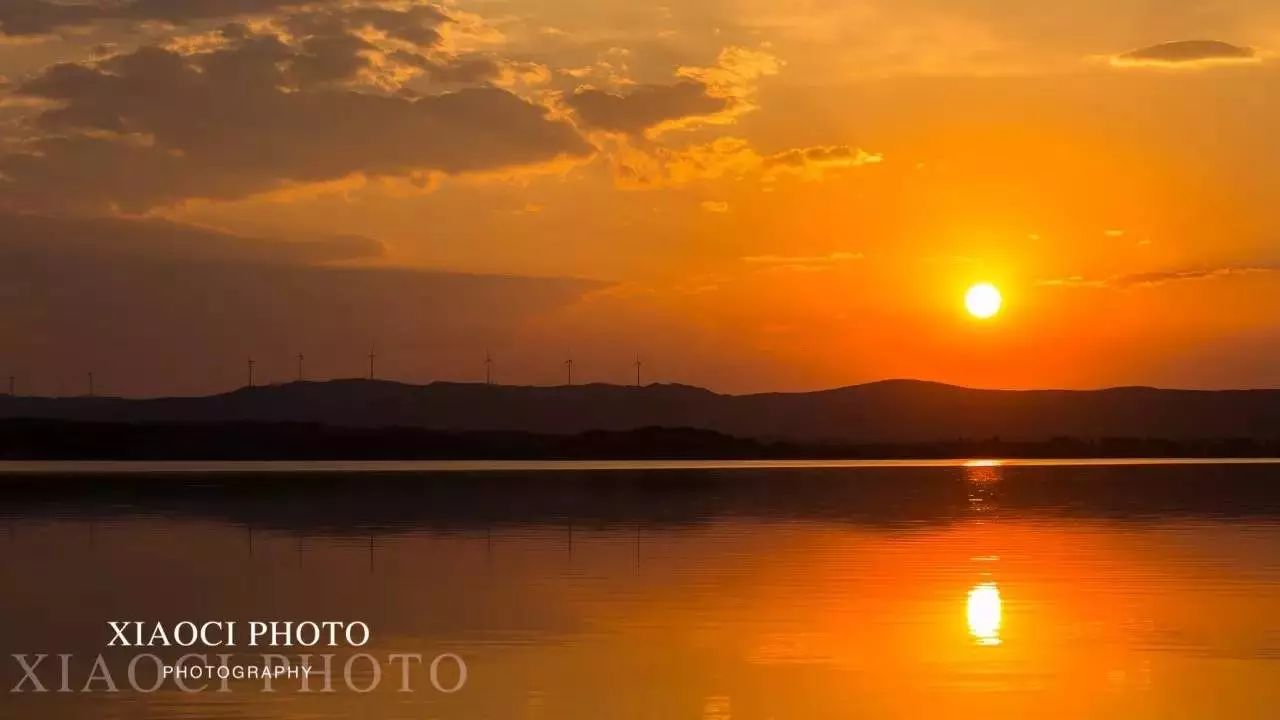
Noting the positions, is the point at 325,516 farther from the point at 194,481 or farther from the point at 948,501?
the point at 194,481

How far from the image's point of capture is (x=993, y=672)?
22125 mm

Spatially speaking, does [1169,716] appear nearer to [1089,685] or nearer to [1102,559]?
[1089,685]

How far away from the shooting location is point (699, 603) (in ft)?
96.1

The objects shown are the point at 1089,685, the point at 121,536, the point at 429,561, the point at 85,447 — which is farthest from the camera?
the point at 85,447

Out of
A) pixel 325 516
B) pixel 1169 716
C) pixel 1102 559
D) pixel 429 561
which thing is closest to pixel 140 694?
pixel 1169 716

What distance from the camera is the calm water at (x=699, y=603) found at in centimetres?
2017

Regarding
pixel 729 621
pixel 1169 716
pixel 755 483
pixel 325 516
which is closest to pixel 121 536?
pixel 325 516

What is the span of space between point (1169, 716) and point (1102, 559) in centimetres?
1918

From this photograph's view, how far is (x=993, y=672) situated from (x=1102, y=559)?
16.8 metres

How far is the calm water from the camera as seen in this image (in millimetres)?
20172

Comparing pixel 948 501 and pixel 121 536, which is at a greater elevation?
pixel 948 501

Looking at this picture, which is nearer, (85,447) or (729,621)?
(729,621)

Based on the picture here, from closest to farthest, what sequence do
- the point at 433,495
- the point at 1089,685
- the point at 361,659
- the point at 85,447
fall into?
the point at 1089,685
the point at 361,659
the point at 433,495
the point at 85,447

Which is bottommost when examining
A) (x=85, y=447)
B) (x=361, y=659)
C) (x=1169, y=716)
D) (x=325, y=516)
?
(x=1169, y=716)
